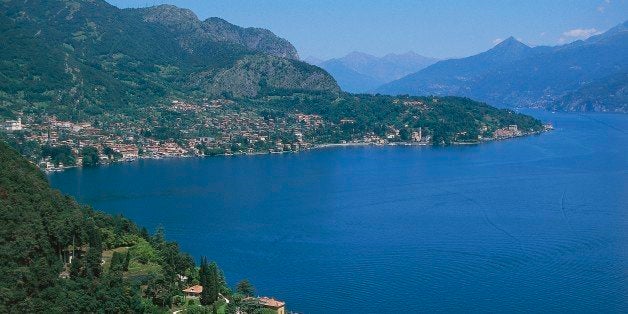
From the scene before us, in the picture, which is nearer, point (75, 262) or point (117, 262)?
point (75, 262)

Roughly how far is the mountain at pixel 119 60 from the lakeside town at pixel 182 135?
10.2 feet

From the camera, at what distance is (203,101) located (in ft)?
188

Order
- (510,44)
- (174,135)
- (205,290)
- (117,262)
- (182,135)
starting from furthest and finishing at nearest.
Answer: (510,44)
(182,135)
(174,135)
(117,262)
(205,290)

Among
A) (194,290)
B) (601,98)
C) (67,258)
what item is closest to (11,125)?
(67,258)

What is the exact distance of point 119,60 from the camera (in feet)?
202

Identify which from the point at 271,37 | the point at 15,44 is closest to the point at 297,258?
the point at 15,44

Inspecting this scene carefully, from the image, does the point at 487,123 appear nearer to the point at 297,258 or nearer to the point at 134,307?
the point at 297,258

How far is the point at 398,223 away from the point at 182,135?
24.7 metres

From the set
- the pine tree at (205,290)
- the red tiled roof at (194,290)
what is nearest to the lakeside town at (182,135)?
the red tiled roof at (194,290)

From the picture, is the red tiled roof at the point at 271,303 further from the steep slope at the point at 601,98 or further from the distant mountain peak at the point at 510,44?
the distant mountain peak at the point at 510,44

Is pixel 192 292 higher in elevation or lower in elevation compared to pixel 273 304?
higher

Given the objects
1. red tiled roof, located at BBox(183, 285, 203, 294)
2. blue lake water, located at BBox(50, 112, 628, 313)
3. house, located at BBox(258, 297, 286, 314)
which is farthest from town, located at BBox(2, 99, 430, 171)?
house, located at BBox(258, 297, 286, 314)

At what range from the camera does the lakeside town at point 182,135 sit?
39997mm

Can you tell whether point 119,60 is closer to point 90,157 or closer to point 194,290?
point 90,157
